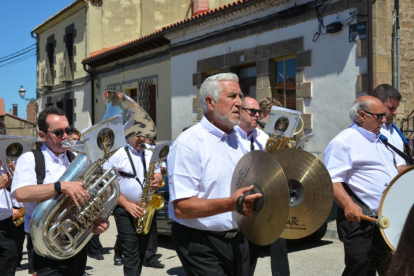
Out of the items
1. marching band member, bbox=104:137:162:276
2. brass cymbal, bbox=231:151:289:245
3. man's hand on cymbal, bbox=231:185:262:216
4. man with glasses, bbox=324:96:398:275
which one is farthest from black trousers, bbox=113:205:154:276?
man's hand on cymbal, bbox=231:185:262:216

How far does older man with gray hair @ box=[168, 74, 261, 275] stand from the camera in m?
3.07

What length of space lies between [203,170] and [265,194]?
53cm

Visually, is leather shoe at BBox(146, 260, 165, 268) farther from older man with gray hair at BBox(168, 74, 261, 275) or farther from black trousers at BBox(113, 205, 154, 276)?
older man with gray hair at BBox(168, 74, 261, 275)

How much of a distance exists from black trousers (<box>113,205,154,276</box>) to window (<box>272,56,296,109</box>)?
19.9 feet

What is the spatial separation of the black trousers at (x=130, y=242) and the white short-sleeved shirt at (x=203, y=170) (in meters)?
2.32

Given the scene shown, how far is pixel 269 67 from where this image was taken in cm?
1134

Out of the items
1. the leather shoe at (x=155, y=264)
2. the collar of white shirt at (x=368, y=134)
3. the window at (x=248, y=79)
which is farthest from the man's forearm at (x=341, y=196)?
the window at (x=248, y=79)

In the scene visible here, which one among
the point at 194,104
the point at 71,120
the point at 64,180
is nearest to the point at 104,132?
the point at 64,180

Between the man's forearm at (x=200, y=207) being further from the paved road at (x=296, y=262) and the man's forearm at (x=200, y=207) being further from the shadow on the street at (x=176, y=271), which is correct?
the shadow on the street at (x=176, y=271)

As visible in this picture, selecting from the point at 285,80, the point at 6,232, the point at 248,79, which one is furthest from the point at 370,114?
the point at 248,79

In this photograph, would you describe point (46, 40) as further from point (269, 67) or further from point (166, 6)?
point (269, 67)

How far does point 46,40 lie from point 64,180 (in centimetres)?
2197

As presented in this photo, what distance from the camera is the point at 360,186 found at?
13.8 feet

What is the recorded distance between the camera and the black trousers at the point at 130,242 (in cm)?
534
